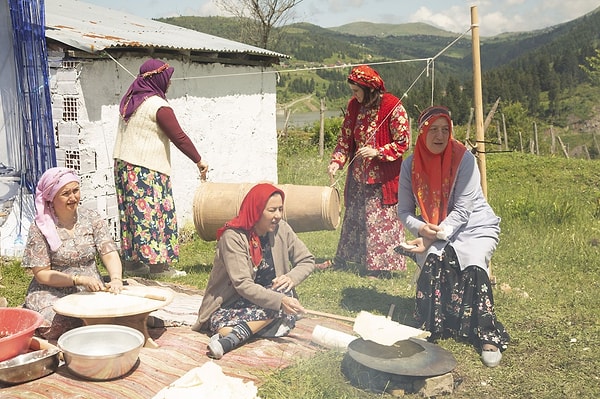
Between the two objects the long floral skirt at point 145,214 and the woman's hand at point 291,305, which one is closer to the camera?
the woman's hand at point 291,305

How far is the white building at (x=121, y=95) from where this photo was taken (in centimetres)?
623

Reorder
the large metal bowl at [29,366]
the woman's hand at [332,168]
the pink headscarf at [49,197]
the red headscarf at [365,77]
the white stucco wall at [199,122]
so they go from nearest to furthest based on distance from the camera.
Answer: the large metal bowl at [29,366] < the pink headscarf at [49,197] < the red headscarf at [365,77] < the woman's hand at [332,168] < the white stucco wall at [199,122]

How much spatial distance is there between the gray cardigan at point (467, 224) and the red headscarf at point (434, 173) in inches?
1.7

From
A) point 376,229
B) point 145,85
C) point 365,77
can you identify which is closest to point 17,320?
point 145,85

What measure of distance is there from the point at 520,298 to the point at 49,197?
371 cm

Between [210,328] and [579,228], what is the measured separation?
201 inches

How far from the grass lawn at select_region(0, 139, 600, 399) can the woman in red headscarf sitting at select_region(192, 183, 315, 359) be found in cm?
45

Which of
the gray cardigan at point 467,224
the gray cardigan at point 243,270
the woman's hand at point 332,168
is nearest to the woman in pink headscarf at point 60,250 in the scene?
the gray cardigan at point 243,270

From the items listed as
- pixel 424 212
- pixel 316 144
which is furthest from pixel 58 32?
pixel 316 144

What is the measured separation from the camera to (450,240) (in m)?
4.35

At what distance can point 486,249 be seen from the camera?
4.28m

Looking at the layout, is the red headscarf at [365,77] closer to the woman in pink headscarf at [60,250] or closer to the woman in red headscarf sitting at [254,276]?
the woman in red headscarf sitting at [254,276]

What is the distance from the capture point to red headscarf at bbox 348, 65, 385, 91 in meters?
5.47

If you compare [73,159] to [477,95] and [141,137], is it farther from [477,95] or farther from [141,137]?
[477,95]
